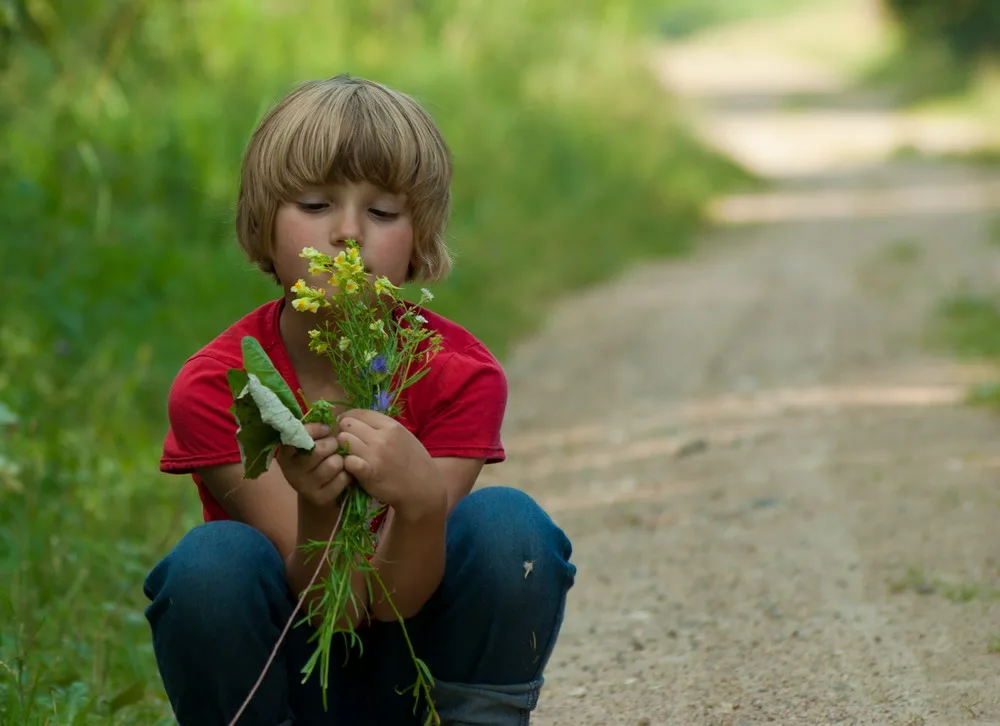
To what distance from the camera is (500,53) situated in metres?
11.7

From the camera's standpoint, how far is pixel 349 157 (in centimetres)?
247

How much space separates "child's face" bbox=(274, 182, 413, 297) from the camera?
2.46 meters

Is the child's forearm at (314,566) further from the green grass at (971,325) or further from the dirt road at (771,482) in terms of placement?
the green grass at (971,325)

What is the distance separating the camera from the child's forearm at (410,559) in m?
2.31

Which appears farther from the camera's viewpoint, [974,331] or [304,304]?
[974,331]

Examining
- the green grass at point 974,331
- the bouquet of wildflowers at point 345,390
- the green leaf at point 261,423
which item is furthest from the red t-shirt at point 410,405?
the green grass at point 974,331

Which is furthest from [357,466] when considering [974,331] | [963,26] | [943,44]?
[943,44]

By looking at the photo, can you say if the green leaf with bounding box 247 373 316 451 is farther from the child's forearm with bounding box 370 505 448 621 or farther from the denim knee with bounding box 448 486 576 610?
the denim knee with bounding box 448 486 576 610

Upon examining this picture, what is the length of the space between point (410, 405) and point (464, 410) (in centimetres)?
10

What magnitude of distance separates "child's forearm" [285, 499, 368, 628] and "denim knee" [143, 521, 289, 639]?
0.04 metres

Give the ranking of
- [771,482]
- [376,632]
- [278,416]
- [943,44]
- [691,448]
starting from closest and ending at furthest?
1. [278,416]
2. [376,632]
3. [771,482]
4. [691,448]
5. [943,44]

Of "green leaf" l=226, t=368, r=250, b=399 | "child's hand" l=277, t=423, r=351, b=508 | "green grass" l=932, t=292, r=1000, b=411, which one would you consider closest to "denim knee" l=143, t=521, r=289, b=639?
"child's hand" l=277, t=423, r=351, b=508

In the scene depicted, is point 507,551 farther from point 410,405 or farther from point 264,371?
point 264,371

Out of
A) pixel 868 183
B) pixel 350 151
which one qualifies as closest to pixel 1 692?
pixel 350 151
